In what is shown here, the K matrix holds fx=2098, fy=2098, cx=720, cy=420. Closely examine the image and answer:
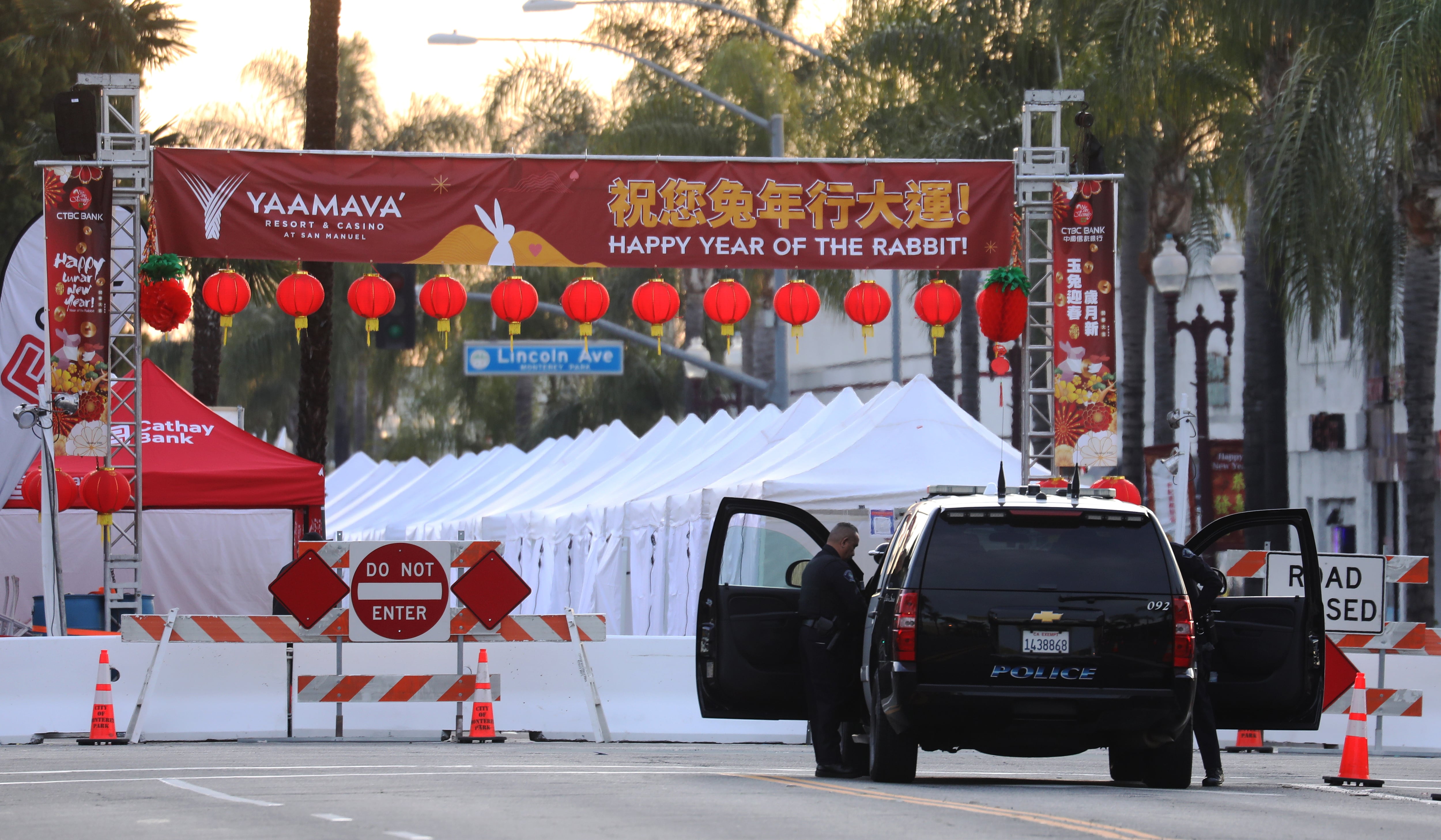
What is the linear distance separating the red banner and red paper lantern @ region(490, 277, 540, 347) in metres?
0.92

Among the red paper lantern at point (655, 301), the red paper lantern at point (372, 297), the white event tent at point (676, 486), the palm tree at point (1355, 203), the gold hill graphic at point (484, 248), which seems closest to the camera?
the gold hill graphic at point (484, 248)

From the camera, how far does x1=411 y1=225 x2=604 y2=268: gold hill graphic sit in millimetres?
20500

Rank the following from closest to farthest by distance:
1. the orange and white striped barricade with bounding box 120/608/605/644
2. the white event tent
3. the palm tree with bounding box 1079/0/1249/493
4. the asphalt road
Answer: the asphalt road < the orange and white striped barricade with bounding box 120/608/605/644 < the white event tent < the palm tree with bounding box 1079/0/1249/493

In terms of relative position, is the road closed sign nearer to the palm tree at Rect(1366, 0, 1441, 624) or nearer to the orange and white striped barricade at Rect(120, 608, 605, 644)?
the palm tree at Rect(1366, 0, 1441, 624)

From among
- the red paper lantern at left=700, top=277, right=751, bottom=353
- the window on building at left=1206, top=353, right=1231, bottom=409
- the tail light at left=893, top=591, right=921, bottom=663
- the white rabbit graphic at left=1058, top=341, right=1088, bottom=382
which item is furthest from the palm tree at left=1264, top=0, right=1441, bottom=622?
the window on building at left=1206, top=353, right=1231, bottom=409

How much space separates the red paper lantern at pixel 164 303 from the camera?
20.2m

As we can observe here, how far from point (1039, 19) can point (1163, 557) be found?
20754 millimetres

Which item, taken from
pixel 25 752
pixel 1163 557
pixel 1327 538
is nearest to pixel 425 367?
pixel 1327 538

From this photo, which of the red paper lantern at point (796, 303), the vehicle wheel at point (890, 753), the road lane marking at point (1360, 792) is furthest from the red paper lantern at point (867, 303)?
the vehicle wheel at point (890, 753)

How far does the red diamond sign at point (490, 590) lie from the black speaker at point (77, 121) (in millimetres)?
5895

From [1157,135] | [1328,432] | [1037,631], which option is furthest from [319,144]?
[1328,432]

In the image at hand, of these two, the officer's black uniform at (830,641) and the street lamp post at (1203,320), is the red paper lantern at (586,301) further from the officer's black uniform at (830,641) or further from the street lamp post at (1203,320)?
the street lamp post at (1203,320)

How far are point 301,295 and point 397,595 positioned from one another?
15.8ft

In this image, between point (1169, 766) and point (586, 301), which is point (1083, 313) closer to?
point (586, 301)
